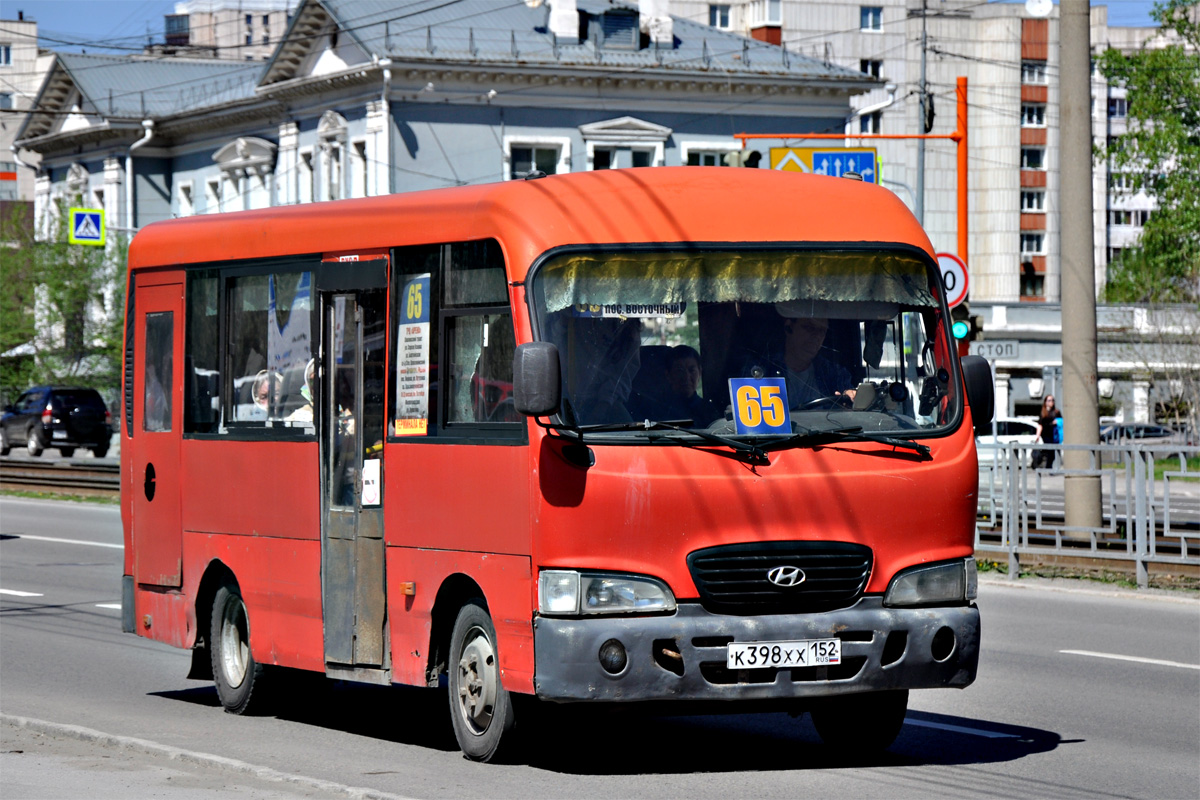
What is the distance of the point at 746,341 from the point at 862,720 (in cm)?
191

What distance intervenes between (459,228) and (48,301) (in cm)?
5074

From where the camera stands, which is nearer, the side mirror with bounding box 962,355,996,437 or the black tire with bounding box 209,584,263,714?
the side mirror with bounding box 962,355,996,437

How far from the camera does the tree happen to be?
6266 centimetres

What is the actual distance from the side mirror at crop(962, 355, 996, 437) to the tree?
5505 cm

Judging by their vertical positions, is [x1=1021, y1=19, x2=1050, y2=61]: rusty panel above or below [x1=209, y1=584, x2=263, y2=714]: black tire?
above

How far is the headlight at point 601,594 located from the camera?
8.08 metres

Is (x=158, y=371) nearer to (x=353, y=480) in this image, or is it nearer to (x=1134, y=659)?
(x=353, y=480)

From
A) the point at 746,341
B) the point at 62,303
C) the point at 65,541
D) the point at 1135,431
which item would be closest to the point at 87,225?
the point at 62,303

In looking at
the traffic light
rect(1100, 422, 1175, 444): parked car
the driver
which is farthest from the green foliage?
the driver

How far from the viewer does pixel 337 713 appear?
35.7 ft

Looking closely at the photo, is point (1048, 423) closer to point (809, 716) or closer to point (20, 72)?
point (809, 716)

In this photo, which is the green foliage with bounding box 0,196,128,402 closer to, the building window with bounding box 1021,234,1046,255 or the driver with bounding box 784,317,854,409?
the driver with bounding box 784,317,854,409

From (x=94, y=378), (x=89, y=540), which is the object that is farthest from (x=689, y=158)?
(x=89, y=540)

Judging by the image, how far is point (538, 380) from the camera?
796 cm
